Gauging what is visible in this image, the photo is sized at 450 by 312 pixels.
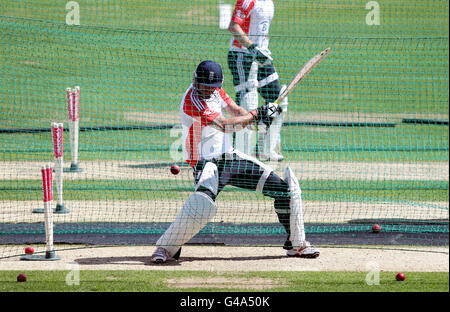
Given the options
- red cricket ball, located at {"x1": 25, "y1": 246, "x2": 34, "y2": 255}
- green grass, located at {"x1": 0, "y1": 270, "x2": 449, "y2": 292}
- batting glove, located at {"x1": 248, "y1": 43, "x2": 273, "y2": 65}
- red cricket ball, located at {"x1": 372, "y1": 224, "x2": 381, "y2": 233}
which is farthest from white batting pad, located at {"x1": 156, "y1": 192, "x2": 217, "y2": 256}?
batting glove, located at {"x1": 248, "y1": 43, "x2": 273, "y2": 65}

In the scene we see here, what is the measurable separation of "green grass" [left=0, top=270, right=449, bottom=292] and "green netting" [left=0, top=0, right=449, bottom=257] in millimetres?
1252

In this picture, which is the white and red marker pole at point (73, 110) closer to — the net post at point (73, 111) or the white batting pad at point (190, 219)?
the net post at point (73, 111)

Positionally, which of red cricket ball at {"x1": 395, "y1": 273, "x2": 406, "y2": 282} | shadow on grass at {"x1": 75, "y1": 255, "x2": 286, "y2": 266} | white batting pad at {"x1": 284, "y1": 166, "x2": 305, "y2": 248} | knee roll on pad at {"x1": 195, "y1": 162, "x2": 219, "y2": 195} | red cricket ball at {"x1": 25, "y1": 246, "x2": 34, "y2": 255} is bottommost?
shadow on grass at {"x1": 75, "y1": 255, "x2": 286, "y2": 266}

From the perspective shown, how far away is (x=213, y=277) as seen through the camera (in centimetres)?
695

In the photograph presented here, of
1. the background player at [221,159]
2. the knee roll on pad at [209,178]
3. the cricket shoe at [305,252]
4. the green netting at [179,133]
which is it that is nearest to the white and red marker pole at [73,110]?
the green netting at [179,133]

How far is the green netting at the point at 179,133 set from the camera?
30.5 feet

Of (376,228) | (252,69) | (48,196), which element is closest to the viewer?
(48,196)

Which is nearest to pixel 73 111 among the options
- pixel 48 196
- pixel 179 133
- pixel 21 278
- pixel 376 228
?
pixel 48 196

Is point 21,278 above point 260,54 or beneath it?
beneath

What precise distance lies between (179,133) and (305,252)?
7.98 metres

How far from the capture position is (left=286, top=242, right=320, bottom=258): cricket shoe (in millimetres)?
7656

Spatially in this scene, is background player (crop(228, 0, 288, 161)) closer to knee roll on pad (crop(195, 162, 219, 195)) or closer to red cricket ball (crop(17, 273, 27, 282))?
knee roll on pad (crop(195, 162, 219, 195))

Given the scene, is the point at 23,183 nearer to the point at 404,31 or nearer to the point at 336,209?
the point at 336,209

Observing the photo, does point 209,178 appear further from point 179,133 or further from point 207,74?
point 179,133
